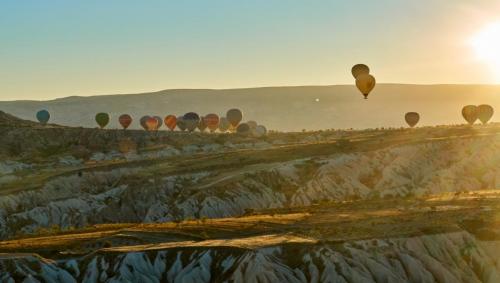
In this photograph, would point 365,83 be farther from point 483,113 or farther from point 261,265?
point 261,265

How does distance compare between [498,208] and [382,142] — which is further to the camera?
[382,142]

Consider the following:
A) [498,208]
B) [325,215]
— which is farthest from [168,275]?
[498,208]

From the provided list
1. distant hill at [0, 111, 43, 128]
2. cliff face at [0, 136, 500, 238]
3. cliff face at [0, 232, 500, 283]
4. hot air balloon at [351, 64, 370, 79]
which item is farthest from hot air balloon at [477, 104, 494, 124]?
cliff face at [0, 232, 500, 283]

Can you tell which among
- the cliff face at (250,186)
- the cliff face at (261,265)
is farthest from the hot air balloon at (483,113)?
the cliff face at (261,265)

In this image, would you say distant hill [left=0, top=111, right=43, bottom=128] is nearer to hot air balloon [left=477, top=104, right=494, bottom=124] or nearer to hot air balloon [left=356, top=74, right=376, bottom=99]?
hot air balloon [left=356, top=74, right=376, bottom=99]

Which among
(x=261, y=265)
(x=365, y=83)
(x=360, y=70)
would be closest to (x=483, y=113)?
(x=360, y=70)

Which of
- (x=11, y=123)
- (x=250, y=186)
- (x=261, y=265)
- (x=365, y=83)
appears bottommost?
(x=261, y=265)

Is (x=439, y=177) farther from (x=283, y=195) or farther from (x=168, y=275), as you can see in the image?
(x=168, y=275)

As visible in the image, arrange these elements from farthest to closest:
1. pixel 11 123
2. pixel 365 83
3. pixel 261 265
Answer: pixel 11 123, pixel 365 83, pixel 261 265
